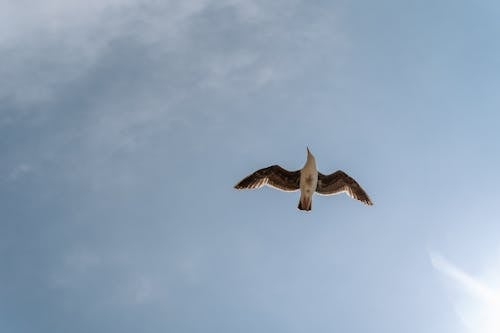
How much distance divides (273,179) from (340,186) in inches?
179

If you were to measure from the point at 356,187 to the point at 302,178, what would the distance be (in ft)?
14.3

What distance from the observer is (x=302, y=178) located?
32938 millimetres

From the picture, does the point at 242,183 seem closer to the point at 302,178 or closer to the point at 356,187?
the point at 302,178

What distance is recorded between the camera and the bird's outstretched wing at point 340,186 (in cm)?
3428

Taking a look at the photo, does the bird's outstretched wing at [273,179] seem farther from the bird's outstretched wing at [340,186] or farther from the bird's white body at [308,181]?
the bird's outstretched wing at [340,186]

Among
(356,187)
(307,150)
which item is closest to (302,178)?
(307,150)

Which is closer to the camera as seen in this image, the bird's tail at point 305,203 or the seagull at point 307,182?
the bird's tail at point 305,203

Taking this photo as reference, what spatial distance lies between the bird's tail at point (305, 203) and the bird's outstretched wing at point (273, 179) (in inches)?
42.8

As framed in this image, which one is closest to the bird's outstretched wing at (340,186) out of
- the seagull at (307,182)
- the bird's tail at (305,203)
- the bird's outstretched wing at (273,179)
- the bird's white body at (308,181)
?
the seagull at (307,182)

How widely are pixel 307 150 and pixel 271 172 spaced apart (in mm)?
2622

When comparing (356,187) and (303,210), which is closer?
(303,210)

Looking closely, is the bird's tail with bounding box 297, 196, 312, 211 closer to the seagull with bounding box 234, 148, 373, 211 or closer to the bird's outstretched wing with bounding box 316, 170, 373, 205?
the seagull with bounding box 234, 148, 373, 211

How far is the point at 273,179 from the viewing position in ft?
110

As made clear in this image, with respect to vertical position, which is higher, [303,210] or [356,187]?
[356,187]
